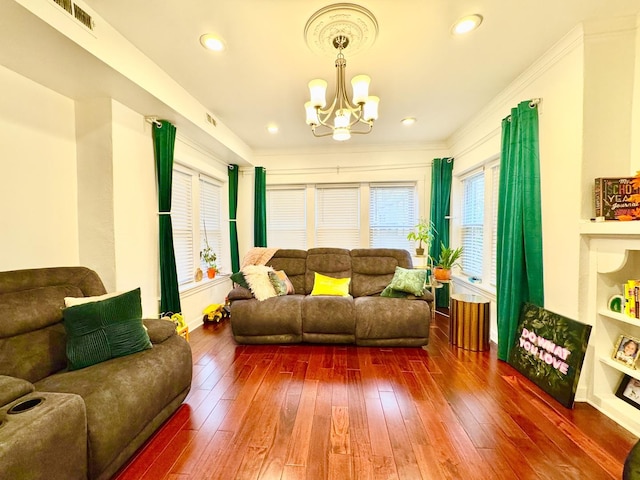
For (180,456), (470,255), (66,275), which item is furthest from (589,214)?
(66,275)

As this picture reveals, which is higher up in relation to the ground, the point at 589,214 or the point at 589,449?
the point at 589,214

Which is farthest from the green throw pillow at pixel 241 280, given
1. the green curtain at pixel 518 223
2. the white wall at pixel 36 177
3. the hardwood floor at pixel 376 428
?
the green curtain at pixel 518 223

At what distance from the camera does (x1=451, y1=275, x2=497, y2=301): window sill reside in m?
3.20

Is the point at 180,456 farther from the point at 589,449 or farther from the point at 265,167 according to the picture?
the point at 265,167

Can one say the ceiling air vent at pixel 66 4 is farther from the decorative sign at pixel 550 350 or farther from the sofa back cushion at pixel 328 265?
the decorative sign at pixel 550 350

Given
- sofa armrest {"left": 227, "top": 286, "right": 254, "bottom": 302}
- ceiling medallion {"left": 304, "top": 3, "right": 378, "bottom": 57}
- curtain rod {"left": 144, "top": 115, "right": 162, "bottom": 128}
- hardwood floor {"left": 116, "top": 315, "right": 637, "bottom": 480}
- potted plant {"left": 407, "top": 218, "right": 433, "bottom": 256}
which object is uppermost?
ceiling medallion {"left": 304, "top": 3, "right": 378, "bottom": 57}

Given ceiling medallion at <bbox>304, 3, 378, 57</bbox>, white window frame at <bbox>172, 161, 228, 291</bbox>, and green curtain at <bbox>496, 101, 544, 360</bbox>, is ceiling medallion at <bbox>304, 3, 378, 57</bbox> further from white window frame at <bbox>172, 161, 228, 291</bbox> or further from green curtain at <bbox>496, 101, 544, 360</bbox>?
white window frame at <bbox>172, 161, 228, 291</bbox>

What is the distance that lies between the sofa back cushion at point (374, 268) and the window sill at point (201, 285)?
2.10m

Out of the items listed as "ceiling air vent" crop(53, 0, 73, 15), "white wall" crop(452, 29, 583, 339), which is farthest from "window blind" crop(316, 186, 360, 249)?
"ceiling air vent" crop(53, 0, 73, 15)

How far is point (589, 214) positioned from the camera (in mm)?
1968

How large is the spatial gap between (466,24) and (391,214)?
3.00m

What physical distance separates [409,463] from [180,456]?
4.22ft

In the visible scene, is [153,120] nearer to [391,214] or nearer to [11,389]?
[11,389]

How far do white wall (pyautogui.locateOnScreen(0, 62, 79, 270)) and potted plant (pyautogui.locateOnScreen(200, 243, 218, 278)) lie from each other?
5.39 ft
